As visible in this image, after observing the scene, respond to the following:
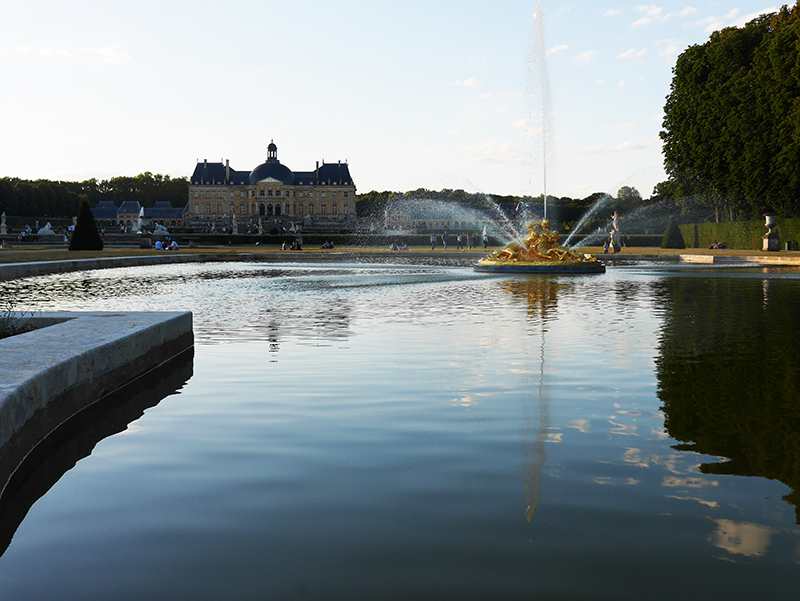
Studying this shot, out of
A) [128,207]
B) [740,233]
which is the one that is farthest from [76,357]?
[128,207]

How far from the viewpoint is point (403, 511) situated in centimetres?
430

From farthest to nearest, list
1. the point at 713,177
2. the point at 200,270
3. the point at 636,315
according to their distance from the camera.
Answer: the point at 713,177, the point at 200,270, the point at 636,315

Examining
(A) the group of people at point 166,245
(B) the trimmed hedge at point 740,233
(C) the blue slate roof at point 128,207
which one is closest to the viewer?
(B) the trimmed hedge at point 740,233

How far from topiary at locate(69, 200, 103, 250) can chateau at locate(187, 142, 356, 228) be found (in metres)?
115

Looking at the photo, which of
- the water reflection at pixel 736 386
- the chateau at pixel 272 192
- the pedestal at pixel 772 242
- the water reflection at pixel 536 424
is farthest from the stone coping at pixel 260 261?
the chateau at pixel 272 192

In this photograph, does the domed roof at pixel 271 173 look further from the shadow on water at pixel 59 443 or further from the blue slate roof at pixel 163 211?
the shadow on water at pixel 59 443

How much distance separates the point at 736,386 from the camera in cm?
783

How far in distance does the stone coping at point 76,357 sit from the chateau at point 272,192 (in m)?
149

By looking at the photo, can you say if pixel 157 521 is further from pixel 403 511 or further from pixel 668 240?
pixel 668 240

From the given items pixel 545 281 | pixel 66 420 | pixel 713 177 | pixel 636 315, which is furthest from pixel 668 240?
pixel 66 420

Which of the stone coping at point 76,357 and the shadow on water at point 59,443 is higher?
the stone coping at point 76,357

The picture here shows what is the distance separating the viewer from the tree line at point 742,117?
4069cm

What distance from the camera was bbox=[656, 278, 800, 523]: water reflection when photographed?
17.8 feet

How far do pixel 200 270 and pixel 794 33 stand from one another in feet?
106
